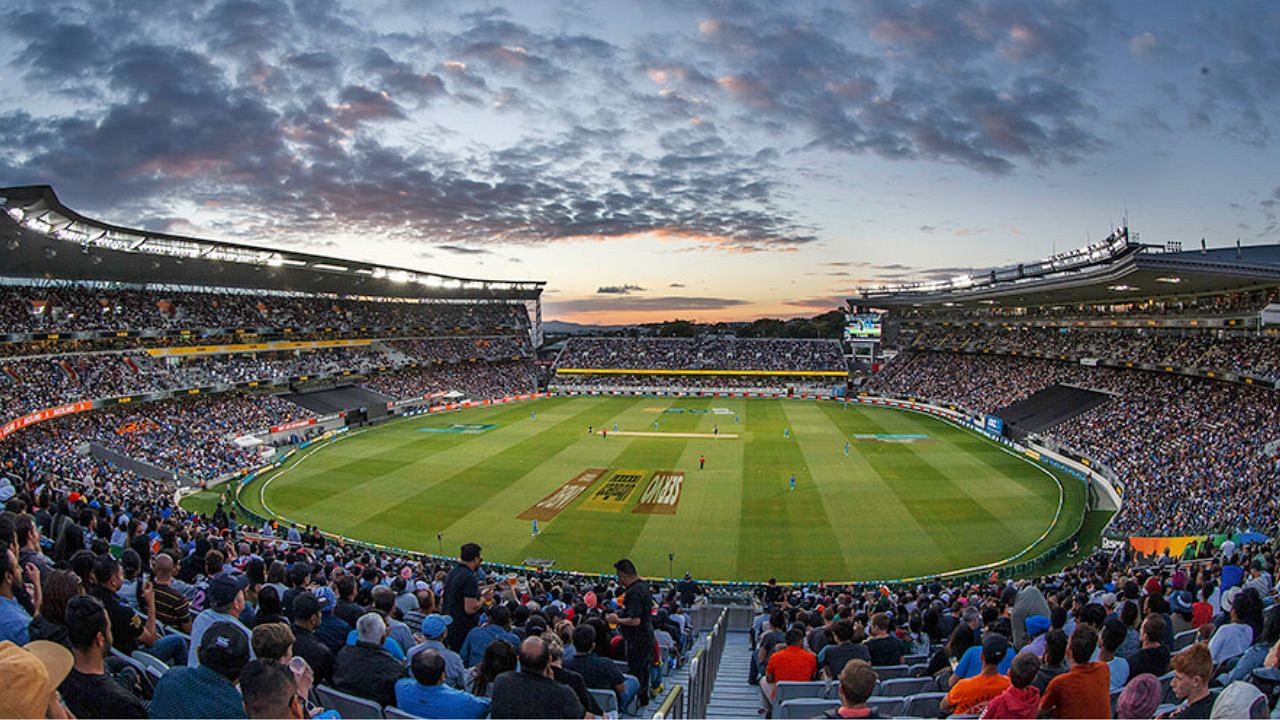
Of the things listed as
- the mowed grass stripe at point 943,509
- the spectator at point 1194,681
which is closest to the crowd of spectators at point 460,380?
the mowed grass stripe at point 943,509

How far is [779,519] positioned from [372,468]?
2457cm

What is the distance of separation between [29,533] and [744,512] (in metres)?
26.6

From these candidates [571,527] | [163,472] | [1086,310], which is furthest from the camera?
[1086,310]

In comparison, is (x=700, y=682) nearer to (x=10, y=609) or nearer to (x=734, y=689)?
(x=734, y=689)

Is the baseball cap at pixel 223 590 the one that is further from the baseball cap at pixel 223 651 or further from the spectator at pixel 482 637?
the spectator at pixel 482 637

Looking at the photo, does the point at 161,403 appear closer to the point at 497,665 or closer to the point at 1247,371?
the point at 497,665

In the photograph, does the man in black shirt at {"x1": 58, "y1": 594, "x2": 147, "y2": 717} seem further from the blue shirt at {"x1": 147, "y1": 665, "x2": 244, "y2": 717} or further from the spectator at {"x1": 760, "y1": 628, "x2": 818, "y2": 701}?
the spectator at {"x1": 760, "y1": 628, "x2": 818, "y2": 701}

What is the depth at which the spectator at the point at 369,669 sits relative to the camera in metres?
5.15

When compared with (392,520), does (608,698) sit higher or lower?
higher

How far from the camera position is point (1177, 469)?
29.6 m

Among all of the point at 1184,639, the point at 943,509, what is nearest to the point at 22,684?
the point at 1184,639

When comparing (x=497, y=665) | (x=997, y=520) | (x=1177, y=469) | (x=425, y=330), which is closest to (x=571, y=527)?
Answer: (x=997, y=520)

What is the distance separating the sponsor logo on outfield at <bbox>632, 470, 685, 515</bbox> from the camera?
31.2 metres

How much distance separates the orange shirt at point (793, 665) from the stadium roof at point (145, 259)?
103 ft
